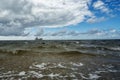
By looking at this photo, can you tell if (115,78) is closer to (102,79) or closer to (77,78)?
(102,79)

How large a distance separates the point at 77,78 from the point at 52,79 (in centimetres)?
187

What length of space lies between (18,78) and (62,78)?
3.27 metres

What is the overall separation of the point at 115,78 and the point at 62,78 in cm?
390

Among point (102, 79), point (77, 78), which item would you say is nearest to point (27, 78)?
point (77, 78)

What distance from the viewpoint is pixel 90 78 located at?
1033 centimetres

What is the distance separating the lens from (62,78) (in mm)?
10328

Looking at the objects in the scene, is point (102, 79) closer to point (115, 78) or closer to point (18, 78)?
point (115, 78)

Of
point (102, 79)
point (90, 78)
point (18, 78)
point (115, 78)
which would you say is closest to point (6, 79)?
point (18, 78)

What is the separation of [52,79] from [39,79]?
95 centimetres

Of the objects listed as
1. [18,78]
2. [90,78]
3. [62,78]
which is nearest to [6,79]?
[18,78]

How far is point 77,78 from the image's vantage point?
1034cm

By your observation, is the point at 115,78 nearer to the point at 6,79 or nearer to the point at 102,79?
the point at 102,79

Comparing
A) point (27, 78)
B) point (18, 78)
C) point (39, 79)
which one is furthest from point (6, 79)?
point (39, 79)

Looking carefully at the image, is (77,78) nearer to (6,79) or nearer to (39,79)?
(39,79)
